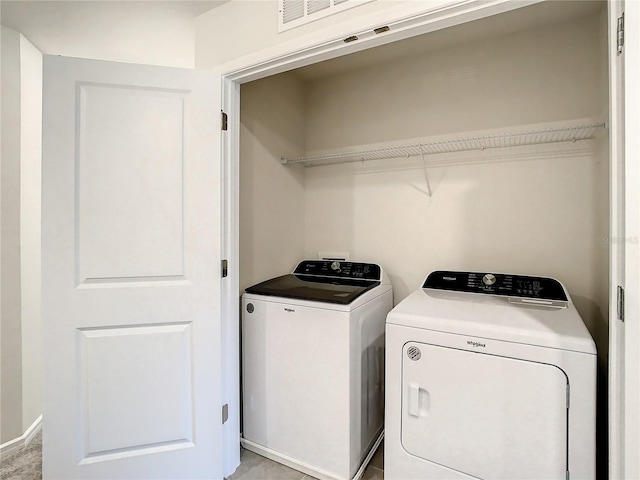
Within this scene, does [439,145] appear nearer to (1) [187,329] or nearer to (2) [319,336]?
(2) [319,336]

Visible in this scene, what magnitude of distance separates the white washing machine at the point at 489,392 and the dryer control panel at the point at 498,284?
13cm

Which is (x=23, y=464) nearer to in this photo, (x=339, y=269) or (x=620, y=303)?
(x=339, y=269)

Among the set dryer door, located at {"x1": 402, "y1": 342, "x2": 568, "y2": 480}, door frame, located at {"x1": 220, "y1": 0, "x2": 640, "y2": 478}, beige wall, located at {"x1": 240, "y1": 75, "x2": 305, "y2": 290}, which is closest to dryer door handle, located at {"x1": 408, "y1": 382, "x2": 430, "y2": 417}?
dryer door, located at {"x1": 402, "y1": 342, "x2": 568, "y2": 480}

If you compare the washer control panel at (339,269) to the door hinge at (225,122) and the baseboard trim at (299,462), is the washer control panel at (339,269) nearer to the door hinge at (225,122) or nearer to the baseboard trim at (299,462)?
the baseboard trim at (299,462)

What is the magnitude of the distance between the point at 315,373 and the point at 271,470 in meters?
0.64

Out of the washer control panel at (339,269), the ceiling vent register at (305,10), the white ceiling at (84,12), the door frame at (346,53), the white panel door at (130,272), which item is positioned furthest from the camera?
the washer control panel at (339,269)

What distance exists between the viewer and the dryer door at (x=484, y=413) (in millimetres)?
1159

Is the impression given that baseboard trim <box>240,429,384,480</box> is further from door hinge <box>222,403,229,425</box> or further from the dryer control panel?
the dryer control panel

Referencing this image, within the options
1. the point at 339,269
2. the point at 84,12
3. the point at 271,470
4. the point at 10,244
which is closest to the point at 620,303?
the point at 339,269

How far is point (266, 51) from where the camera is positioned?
58.3 inches

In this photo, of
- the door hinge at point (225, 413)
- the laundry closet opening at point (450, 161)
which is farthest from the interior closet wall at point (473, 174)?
the door hinge at point (225, 413)

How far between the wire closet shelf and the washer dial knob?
77 centimetres

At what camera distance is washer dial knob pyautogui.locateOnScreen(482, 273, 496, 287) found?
1805 mm

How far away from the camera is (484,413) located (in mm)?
1258
